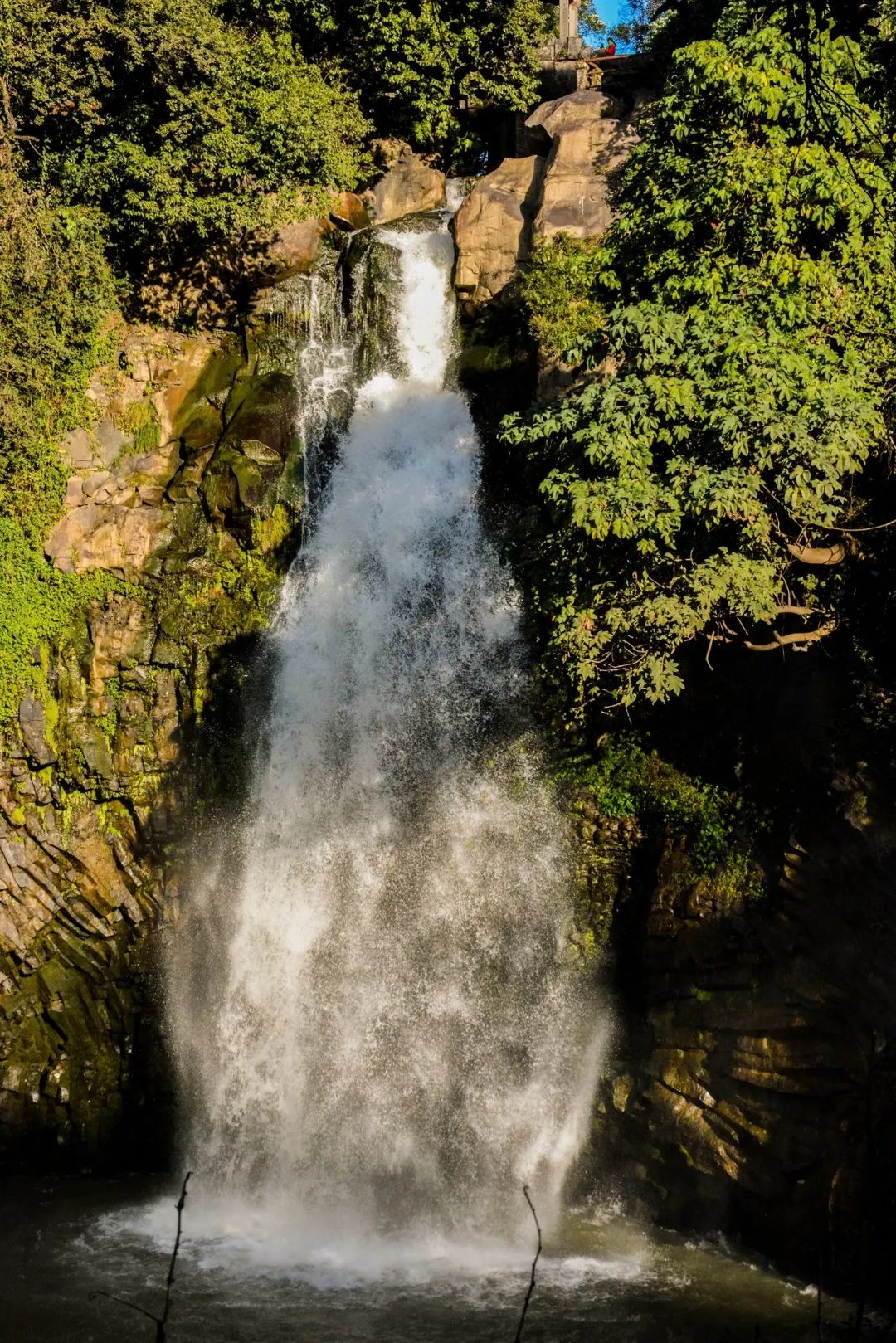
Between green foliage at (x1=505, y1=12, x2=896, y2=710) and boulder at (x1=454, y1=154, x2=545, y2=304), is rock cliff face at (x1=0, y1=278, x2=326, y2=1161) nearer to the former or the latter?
boulder at (x1=454, y1=154, x2=545, y2=304)

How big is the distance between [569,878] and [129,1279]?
6.85 m

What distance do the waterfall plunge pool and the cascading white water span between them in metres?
0.70

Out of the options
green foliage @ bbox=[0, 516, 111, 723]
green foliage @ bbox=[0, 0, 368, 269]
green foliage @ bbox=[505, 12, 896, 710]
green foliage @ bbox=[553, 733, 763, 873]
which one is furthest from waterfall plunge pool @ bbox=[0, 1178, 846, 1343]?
green foliage @ bbox=[0, 0, 368, 269]

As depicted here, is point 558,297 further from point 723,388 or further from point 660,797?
point 660,797

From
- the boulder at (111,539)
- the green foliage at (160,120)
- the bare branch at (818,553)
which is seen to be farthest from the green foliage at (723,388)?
the green foliage at (160,120)

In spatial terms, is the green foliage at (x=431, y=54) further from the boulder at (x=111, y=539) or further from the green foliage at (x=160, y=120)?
the boulder at (x=111, y=539)

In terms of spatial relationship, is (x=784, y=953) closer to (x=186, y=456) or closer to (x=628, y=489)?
(x=628, y=489)

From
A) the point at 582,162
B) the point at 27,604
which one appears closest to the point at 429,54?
the point at 582,162

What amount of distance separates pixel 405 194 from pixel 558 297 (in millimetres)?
7241

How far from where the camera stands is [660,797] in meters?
13.1

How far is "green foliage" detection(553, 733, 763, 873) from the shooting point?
39.8 ft

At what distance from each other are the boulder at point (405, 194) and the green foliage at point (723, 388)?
31.0ft

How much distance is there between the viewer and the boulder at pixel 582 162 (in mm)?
18219

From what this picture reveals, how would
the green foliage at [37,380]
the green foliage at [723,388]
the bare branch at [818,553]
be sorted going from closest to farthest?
the green foliage at [723,388] < the bare branch at [818,553] < the green foliage at [37,380]
